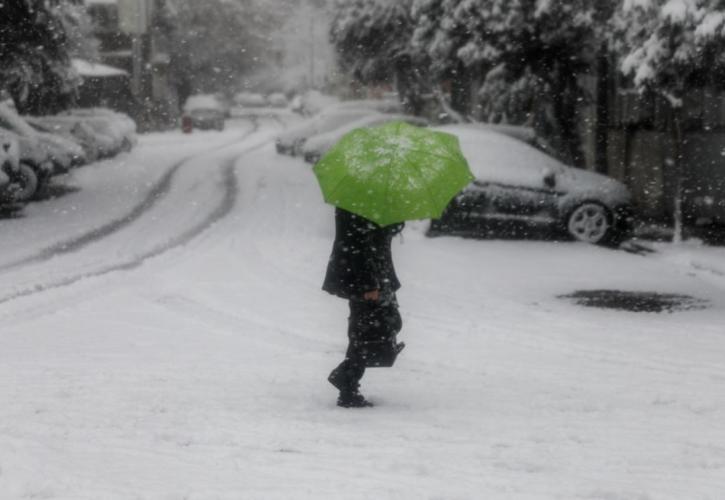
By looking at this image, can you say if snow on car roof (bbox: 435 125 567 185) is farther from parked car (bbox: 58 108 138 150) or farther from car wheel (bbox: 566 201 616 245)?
parked car (bbox: 58 108 138 150)

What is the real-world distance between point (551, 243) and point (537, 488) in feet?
37.9

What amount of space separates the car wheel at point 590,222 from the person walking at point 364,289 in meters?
10.2

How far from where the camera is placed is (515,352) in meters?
9.35

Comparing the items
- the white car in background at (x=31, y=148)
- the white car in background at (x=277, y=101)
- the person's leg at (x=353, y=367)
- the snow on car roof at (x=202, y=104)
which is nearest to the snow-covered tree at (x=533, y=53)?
the white car in background at (x=31, y=148)

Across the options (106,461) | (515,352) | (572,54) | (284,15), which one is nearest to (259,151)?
(572,54)

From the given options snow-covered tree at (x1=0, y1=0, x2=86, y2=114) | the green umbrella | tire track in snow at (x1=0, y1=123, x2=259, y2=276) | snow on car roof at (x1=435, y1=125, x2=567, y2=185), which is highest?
snow-covered tree at (x1=0, y1=0, x2=86, y2=114)

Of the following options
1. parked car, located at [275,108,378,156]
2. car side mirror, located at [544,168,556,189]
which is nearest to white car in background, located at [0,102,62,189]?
car side mirror, located at [544,168,556,189]

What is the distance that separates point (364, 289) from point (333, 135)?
24674mm

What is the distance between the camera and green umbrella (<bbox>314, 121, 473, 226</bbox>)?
22.6ft

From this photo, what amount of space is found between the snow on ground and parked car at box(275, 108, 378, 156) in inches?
756

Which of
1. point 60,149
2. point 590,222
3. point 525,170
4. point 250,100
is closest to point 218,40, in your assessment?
point 250,100

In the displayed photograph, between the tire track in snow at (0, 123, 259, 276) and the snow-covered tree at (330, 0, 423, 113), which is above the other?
the snow-covered tree at (330, 0, 423, 113)

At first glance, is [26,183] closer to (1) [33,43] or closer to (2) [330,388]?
(1) [33,43]

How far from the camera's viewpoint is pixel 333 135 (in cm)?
3156
